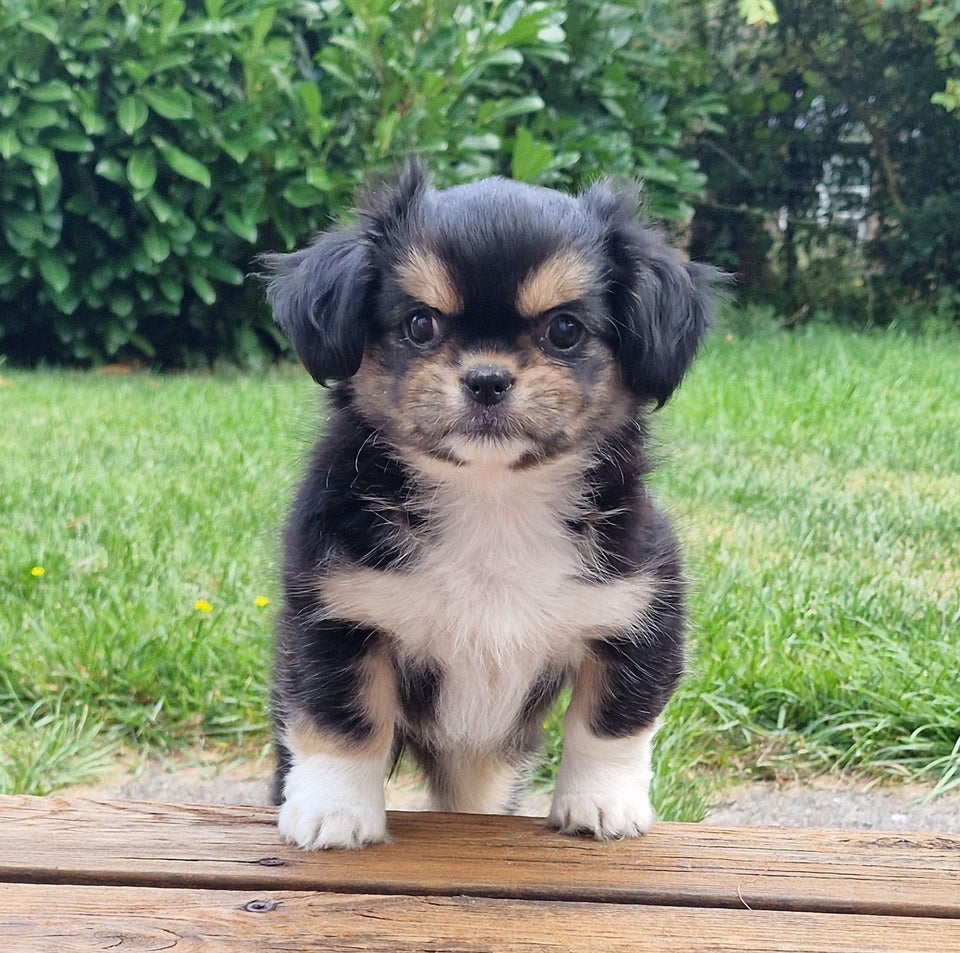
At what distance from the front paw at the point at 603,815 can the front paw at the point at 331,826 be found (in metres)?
0.37

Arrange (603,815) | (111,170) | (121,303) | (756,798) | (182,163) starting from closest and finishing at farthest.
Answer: (603,815), (756,798), (182,163), (111,170), (121,303)

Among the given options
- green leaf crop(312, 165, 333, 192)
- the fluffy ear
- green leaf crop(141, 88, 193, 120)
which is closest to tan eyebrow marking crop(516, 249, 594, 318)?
the fluffy ear

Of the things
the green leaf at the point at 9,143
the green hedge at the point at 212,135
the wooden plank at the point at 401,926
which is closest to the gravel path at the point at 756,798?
the wooden plank at the point at 401,926

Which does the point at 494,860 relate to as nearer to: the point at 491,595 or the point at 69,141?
the point at 491,595

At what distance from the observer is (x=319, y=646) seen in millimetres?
2244

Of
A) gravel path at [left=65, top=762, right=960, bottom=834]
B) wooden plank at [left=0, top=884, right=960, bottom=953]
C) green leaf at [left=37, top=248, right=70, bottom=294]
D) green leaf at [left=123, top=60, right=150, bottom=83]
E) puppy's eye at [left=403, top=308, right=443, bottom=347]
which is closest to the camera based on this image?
wooden plank at [left=0, top=884, right=960, bottom=953]

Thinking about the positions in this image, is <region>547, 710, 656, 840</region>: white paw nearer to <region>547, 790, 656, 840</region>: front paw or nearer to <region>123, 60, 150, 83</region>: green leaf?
<region>547, 790, 656, 840</region>: front paw

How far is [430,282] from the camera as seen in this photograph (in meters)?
2.14

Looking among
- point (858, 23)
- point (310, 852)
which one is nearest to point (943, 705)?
point (310, 852)

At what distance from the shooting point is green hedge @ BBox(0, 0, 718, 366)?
299 inches

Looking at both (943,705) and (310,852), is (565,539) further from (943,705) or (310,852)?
(943,705)

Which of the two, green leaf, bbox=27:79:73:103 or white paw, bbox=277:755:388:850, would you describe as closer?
white paw, bbox=277:755:388:850

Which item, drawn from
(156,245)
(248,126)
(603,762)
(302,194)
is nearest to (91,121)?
(156,245)

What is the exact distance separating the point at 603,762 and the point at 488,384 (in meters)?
0.81
